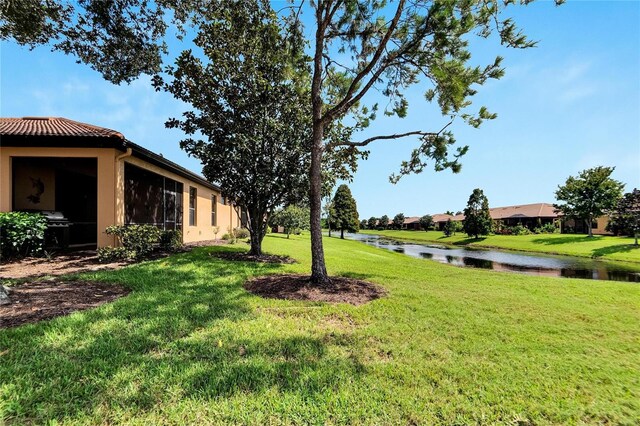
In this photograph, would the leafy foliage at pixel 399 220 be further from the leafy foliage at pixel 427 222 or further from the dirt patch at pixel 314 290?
the dirt patch at pixel 314 290

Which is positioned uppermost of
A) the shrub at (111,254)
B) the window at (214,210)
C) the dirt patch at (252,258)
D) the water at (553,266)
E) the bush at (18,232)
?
the window at (214,210)

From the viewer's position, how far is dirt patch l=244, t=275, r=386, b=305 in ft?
17.6

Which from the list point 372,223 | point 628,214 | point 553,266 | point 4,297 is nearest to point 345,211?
point 553,266

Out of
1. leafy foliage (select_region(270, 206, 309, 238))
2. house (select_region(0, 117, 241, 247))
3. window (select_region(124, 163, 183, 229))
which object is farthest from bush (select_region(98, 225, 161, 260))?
leafy foliage (select_region(270, 206, 309, 238))

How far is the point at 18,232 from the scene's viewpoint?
7.42m

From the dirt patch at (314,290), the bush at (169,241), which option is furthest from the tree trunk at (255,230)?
the dirt patch at (314,290)

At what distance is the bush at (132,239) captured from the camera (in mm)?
8266

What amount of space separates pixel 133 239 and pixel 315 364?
25.9 feet

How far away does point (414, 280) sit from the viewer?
7.89 m

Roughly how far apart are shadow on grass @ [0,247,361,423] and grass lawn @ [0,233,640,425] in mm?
14

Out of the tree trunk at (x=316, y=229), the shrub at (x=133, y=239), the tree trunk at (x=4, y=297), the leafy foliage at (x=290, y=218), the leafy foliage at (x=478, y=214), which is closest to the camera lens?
the tree trunk at (x=4, y=297)

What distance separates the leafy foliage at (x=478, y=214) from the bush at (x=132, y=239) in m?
39.9

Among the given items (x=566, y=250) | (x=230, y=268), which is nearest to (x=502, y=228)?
(x=566, y=250)

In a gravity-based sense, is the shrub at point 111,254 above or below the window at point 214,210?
below
